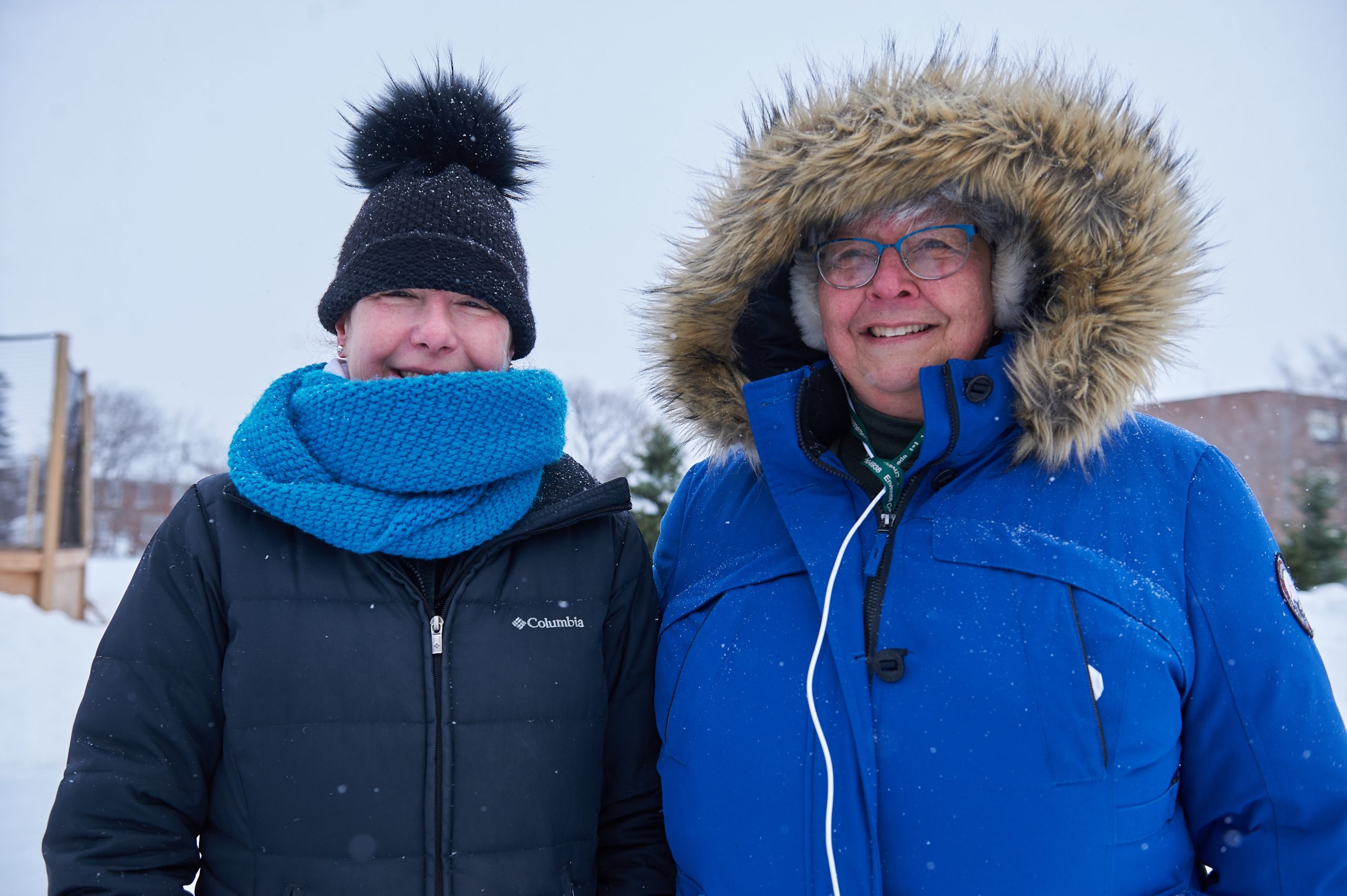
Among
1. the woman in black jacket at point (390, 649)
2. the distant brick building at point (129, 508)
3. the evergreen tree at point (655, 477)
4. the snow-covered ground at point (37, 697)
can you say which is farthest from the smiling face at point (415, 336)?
the distant brick building at point (129, 508)

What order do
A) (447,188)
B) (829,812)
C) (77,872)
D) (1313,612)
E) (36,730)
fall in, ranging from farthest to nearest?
(1313,612) < (36,730) < (447,188) < (829,812) < (77,872)

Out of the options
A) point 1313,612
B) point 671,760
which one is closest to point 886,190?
point 671,760

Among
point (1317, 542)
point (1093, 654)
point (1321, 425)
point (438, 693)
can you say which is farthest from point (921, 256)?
point (1321, 425)

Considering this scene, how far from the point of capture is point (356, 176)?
2.07 meters

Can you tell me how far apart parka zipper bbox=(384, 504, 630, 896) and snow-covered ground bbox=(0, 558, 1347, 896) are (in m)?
3.00

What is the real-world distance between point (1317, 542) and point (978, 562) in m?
12.1

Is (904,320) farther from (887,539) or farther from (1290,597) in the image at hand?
(1290,597)

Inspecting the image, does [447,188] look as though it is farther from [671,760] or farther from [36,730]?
[36,730]

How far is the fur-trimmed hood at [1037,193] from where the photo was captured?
5.63 feet

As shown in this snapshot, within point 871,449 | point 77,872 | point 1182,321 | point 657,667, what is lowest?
point 77,872

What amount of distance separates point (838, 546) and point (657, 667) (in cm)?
49

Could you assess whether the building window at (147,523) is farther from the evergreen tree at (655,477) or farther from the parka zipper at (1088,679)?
the parka zipper at (1088,679)

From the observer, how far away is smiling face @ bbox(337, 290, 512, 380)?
5.92 ft

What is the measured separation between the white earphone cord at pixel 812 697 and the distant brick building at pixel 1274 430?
19495 mm
